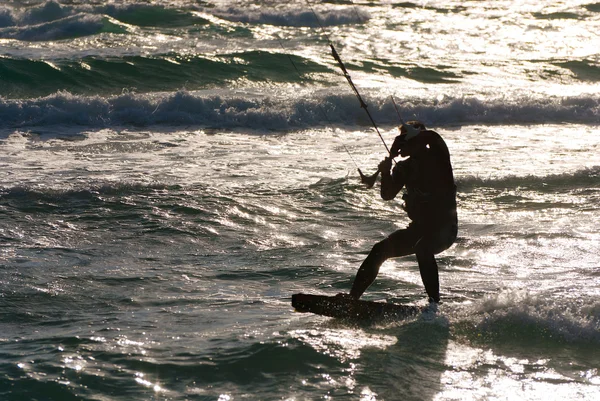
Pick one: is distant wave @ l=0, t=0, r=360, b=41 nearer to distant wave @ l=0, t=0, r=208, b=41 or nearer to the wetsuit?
distant wave @ l=0, t=0, r=208, b=41

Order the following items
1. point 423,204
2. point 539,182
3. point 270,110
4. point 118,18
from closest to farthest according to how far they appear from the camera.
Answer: point 423,204
point 539,182
point 270,110
point 118,18

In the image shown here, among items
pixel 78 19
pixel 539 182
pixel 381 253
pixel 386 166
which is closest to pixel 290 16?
pixel 78 19

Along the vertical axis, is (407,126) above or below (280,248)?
above

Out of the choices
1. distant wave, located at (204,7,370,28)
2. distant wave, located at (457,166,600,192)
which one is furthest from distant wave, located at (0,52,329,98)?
distant wave, located at (457,166,600,192)

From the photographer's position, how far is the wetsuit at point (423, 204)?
7.23 metres

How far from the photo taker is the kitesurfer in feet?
23.7

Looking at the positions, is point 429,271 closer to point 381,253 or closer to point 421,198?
point 381,253

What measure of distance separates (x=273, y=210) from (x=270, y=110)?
23.4ft

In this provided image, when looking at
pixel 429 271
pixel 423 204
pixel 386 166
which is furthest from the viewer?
pixel 429 271

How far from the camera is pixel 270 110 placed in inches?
744

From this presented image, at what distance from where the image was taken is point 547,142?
17203mm

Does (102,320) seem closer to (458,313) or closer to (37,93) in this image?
(458,313)

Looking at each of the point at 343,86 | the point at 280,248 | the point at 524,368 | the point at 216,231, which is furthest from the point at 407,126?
the point at 343,86

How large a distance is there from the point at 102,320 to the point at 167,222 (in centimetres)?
376
